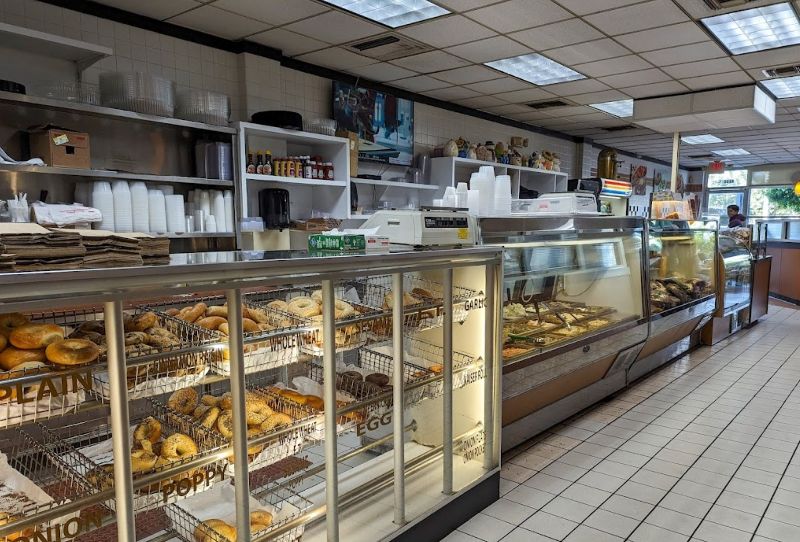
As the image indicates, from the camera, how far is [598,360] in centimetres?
400

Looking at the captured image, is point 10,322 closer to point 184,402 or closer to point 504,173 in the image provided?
point 184,402

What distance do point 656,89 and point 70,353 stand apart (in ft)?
24.2

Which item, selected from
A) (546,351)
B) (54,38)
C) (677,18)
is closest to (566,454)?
(546,351)

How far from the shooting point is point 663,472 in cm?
327

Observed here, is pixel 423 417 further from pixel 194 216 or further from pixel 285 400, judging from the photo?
pixel 194 216

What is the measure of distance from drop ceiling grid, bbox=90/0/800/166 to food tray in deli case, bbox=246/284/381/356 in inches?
114

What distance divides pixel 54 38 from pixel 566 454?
4.25m

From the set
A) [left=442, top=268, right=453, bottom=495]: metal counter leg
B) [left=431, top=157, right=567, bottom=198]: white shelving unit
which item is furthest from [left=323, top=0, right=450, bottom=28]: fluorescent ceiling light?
[left=442, top=268, right=453, bottom=495]: metal counter leg

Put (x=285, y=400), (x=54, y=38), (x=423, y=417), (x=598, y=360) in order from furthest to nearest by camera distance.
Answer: (x=598, y=360), (x=54, y=38), (x=423, y=417), (x=285, y=400)

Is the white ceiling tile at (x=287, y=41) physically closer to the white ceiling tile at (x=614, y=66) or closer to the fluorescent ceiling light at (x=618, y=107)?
the white ceiling tile at (x=614, y=66)

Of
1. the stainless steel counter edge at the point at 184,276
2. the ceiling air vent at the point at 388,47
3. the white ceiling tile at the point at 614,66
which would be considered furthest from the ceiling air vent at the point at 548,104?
the stainless steel counter edge at the point at 184,276

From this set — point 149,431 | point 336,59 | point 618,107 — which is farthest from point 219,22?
point 618,107

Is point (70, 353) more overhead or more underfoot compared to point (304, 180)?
more underfoot

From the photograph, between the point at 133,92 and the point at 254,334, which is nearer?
the point at 254,334
